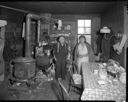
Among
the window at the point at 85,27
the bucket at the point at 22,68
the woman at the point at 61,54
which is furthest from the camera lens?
the window at the point at 85,27

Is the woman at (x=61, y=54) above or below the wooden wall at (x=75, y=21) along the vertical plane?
below

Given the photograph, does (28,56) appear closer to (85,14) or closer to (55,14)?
(55,14)

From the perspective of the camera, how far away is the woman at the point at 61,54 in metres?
4.98

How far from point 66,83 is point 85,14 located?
4246 mm

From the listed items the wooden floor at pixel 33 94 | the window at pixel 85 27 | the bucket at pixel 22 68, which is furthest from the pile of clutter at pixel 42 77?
the window at pixel 85 27

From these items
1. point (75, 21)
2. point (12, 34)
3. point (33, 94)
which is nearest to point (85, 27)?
point (75, 21)

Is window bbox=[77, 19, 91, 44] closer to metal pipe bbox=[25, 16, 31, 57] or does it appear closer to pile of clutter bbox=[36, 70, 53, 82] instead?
pile of clutter bbox=[36, 70, 53, 82]

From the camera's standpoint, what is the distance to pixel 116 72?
273 centimetres

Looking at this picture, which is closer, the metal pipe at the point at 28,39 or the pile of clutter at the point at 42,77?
the metal pipe at the point at 28,39

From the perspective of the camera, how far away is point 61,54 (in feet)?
16.5

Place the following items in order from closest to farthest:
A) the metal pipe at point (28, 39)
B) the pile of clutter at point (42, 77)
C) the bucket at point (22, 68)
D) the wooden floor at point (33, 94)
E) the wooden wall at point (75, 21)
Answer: the wooden floor at point (33, 94) → the bucket at point (22, 68) → the metal pipe at point (28, 39) → the pile of clutter at point (42, 77) → the wooden wall at point (75, 21)

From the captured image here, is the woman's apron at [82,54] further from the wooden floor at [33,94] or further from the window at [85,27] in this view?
the window at [85,27]

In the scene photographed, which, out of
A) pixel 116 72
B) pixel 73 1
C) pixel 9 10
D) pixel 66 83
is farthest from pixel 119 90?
pixel 9 10

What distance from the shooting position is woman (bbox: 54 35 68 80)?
4984 mm
